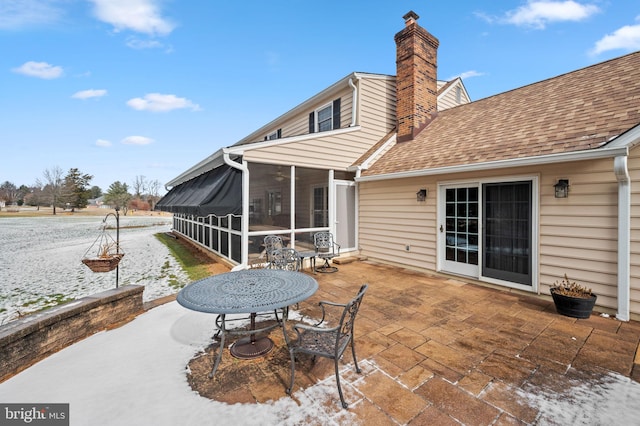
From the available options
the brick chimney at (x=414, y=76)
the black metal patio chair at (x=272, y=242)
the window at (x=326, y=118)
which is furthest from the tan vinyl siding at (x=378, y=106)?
the black metal patio chair at (x=272, y=242)

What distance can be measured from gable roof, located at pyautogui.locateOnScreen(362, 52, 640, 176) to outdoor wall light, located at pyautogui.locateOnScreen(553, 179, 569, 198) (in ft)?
1.72

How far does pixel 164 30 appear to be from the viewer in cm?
858

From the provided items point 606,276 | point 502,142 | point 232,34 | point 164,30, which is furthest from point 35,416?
point 232,34

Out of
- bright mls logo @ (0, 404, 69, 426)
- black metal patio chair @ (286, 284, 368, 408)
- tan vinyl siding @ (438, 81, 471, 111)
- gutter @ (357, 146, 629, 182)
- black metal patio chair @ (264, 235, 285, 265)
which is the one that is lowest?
bright mls logo @ (0, 404, 69, 426)

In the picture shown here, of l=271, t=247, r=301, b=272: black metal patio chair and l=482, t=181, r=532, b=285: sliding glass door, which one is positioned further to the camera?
l=271, t=247, r=301, b=272: black metal patio chair

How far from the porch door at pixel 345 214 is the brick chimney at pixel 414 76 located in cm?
227

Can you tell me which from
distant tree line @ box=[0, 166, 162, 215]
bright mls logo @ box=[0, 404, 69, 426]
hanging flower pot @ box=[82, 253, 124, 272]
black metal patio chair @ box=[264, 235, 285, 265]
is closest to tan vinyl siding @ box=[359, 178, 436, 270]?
black metal patio chair @ box=[264, 235, 285, 265]

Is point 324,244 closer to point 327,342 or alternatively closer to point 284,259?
point 284,259

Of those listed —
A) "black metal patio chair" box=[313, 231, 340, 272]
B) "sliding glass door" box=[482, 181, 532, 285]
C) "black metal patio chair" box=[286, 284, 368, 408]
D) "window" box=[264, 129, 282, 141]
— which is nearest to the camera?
"black metal patio chair" box=[286, 284, 368, 408]

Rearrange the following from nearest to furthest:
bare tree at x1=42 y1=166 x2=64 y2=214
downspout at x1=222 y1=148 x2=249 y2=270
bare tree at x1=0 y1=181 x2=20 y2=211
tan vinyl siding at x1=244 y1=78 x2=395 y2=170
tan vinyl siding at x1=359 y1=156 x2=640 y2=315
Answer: tan vinyl siding at x1=359 y1=156 x2=640 y2=315
downspout at x1=222 y1=148 x2=249 y2=270
tan vinyl siding at x1=244 y1=78 x2=395 y2=170
bare tree at x1=42 y1=166 x2=64 y2=214
bare tree at x1=0 y1=181 x2=20 y2=211

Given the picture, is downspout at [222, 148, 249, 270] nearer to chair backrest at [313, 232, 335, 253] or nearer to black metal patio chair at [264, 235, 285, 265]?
black metal patio chair at [264, 235, 285, 265]

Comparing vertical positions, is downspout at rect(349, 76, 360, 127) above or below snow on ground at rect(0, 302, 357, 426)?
above

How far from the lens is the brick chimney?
7.71 metres

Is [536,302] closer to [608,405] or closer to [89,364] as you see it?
[608,405]
